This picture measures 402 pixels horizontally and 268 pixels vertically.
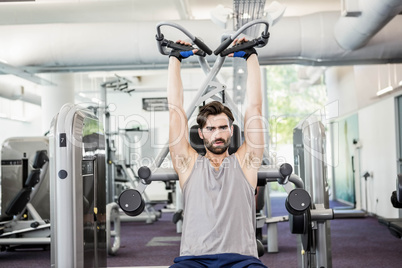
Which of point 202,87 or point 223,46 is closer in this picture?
point 223,46

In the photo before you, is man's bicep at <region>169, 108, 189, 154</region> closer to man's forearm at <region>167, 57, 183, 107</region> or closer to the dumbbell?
man's forearm at <region>167, 57, 183, 107</region>

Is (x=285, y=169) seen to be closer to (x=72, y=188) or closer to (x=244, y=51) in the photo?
(x=244, y=51)

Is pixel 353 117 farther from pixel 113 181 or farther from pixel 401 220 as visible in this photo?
pixel 401 220

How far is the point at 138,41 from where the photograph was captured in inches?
206

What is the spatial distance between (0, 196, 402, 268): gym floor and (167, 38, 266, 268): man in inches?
86.6

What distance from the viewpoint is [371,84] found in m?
7.50

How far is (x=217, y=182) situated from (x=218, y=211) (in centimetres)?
13

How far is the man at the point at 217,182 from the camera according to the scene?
195 centimetres

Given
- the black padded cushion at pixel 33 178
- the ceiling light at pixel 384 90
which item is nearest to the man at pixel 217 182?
the black padded cushion at pixel 33 178

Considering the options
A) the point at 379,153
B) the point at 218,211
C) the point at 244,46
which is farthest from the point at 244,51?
the point at 379,153

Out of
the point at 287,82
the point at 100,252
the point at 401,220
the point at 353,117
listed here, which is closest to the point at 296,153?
the point at 401,220

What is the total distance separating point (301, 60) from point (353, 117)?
333 centimetres

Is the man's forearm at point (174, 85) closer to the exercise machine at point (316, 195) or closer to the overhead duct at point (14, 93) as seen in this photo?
the exercise machine at point (316, 195)

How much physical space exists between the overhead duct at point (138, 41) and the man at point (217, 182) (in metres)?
3.05
